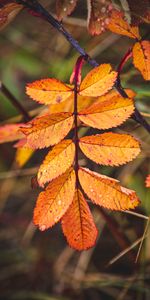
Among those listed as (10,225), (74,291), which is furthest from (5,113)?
(74,291)

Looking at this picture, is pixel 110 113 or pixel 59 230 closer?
pixel 110 113

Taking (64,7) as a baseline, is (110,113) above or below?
below

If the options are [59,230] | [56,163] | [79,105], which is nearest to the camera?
[56,163]

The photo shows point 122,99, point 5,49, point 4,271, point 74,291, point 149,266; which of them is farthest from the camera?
point 5,49

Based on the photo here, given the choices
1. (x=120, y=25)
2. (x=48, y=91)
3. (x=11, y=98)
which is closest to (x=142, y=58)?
(x=120, y=25)

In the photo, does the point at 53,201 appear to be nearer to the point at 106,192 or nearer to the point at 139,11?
A: the point at 106,192

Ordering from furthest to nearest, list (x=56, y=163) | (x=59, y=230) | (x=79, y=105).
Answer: (x=59, y=230) < (x=79, y=105) < (x=56, y=163)

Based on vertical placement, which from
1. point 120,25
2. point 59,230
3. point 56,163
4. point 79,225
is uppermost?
point 120,25

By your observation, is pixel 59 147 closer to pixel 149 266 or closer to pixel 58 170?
pixel 58 170
